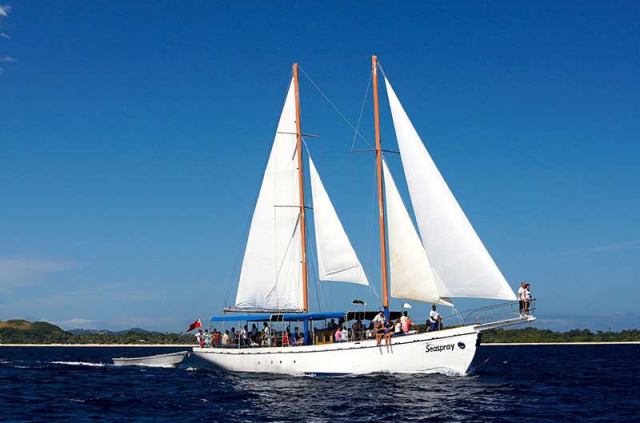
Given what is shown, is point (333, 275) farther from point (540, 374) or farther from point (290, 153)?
point (540, 374)

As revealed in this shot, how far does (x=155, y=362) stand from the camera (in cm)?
5469

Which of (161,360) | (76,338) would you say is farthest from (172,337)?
(161,360)

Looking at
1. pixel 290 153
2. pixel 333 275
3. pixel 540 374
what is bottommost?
pixel 540 374

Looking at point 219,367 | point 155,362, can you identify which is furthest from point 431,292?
point 155,362

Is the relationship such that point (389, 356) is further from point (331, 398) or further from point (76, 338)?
point (76, 338)

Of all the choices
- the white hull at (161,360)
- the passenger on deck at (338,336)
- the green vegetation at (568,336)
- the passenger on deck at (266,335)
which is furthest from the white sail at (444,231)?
the green vegetation at (568,336)

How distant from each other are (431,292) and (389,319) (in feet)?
13.0

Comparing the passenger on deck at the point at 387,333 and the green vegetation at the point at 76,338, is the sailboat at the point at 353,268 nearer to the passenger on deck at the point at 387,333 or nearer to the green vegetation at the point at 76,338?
the passenger on deck at the point at 387,333

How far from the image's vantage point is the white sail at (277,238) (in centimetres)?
4672

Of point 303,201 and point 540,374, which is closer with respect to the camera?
point 540,374

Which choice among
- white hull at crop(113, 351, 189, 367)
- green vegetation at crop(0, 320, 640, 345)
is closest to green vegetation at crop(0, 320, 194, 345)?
green vegetation at crop(0, 320, 640, 345)

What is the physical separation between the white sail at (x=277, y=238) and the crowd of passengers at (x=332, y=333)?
2.48 m

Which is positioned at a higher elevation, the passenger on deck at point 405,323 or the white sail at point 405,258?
the white sail at point 405,258

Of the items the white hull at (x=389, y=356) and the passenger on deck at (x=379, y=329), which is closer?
the white hull at (x=389, y=356)
